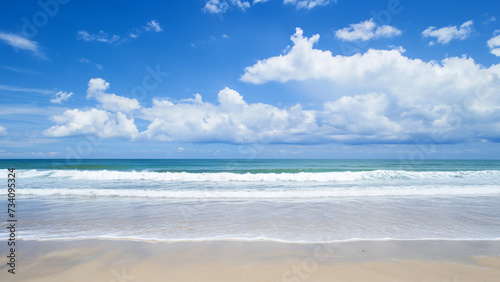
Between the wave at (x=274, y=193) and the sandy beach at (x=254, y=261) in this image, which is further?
the wave at (x=274, y=193)

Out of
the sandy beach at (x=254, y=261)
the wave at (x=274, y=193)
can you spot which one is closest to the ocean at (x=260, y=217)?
the wave at (x=274, y=193)

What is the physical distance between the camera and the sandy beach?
11.6ft

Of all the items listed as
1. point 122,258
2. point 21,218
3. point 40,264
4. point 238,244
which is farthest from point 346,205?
point 21,218

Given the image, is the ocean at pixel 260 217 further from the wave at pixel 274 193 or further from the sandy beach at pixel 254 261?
the sandy beach at pixel 254 261

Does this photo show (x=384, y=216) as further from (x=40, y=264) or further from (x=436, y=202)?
(x=40, y=264)

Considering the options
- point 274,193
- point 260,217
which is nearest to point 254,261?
point 260,217

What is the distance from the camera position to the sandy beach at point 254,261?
3537 mm

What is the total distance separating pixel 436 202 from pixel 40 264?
39.2 feet

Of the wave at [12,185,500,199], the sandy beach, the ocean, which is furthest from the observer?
the wave at [12,185,500,199]

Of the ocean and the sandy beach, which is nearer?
the sandy beach

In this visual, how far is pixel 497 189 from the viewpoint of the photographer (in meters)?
12.6

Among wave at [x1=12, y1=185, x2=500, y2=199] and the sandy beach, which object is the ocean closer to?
wave at [x1=12, y1=185, x2=500, y2=199]

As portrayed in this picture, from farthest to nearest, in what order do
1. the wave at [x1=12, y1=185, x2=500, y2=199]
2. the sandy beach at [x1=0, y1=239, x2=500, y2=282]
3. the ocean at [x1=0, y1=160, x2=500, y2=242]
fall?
the wave at [x1=12, y1=185, x2=500, y2=199] < the ocean at [x1=0, y1=160, x2=500, y2=242] < the sandy beach at [x1=0, y1=239, x2=500, y2=282]

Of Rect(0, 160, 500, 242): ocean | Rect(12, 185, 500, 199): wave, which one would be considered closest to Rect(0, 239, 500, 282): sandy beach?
Rect(0, 160, 500, 242): ocean
